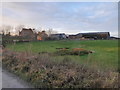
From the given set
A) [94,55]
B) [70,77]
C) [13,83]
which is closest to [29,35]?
[94,55]

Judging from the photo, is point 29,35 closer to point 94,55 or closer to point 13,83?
point 94,55

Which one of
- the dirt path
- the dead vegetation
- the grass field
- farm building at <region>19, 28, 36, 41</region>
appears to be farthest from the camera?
farm building at <region>19, 28, 36, 41</region>

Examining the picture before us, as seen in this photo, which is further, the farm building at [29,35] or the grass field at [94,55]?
the farm building at [29,35]

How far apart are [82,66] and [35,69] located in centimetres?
207

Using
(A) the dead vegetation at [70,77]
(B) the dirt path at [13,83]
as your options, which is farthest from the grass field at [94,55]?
(B) the dirt path at [13,83]

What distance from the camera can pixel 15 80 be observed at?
8.35 meters

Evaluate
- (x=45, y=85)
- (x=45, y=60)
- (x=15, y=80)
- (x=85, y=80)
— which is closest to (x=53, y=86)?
(x=45, y=85)

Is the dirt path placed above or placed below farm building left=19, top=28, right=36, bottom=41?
below

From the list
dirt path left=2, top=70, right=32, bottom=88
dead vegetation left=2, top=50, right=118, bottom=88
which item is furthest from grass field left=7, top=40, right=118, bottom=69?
dirt path left=2, top=70, right=32, bottom=88

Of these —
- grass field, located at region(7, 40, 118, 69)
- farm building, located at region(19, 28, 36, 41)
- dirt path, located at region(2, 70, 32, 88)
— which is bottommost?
dirt path, located at region(2, 70, 32, 88)

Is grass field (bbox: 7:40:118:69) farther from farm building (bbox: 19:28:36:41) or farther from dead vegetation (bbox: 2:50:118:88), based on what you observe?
farm building (bbox: 19:28:36:41)

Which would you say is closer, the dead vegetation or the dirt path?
the dead vegetation

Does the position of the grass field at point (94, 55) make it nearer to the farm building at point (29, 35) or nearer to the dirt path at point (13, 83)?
the dirt path at point (13, 83)

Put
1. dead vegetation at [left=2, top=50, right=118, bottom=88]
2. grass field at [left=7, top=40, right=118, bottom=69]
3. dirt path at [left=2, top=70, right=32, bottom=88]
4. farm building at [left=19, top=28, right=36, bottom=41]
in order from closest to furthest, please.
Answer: dead vegetation at [left=2, top=50, right=118, bottom=88] → dirt path at [left=2, top=70, right=32, bottom=88] → grass field at [left=7, top=40, right=118, bottom=69] → farm building at [left=19, top=28, right=36, bottom=41]
